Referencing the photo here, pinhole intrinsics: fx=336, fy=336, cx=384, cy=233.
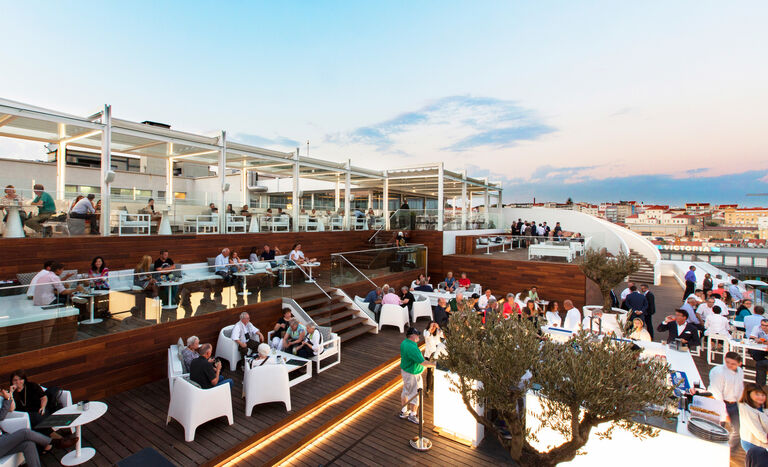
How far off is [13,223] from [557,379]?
10067 mm

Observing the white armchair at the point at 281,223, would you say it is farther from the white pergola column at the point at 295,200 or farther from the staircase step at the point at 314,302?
the staircase step at the point at 314,302

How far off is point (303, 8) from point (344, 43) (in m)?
2.30

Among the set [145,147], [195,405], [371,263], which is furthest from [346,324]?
[145,147]

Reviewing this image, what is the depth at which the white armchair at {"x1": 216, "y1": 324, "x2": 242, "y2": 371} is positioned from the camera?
6711 millimetres

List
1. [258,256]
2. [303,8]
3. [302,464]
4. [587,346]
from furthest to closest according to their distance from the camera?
[303,8] < [258,256] < [302,464] < [587,346]

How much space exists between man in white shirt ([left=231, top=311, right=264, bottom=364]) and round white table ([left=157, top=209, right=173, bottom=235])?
14.5ft

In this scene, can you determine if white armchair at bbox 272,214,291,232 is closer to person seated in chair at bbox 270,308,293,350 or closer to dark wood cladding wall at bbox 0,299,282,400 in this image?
dark wood cladding wall at bbox 0,299,282,400

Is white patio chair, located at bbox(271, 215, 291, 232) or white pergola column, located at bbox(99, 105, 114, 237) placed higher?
white pergola column, located at bbox(99, 105, 114, 237)

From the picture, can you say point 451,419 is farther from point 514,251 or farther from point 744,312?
point 514,251

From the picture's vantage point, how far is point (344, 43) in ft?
52.3

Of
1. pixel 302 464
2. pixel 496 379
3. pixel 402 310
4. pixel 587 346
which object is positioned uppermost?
pixel 587 346

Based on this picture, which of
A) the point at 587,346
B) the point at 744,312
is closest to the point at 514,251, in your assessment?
the point at 744,312

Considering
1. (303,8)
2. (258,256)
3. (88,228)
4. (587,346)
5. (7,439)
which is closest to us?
(587,346)

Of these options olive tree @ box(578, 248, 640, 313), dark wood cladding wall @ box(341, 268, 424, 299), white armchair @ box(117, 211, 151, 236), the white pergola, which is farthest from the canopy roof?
olive tree @ box(578, 248, 640, 313)
